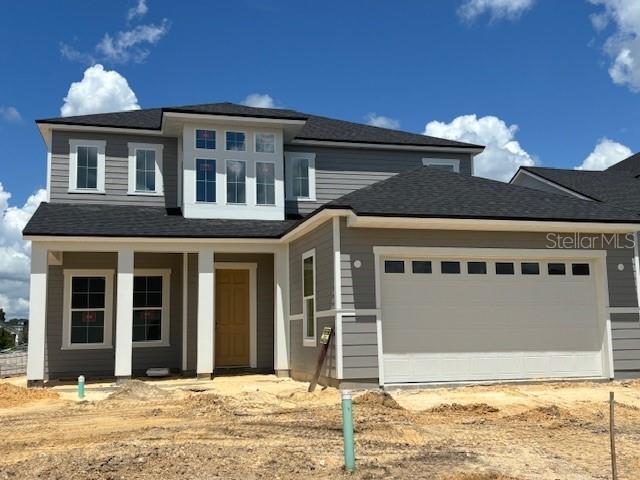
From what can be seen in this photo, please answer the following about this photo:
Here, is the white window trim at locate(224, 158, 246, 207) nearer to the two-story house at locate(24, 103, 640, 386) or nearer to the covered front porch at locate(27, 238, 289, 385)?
the two-story house at locate(24, 103, 640, 386)

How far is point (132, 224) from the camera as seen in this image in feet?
50.4

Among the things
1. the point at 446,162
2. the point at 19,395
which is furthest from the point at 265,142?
the point at 19,395

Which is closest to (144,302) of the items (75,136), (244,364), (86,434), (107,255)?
(107,255)

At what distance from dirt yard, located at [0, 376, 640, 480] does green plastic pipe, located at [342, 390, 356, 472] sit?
0.34 ft

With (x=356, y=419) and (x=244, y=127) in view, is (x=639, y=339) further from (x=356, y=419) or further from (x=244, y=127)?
(x=244, y=127)

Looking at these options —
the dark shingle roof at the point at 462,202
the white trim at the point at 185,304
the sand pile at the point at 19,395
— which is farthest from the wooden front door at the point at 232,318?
the dark shingle roof at the point at 462,202

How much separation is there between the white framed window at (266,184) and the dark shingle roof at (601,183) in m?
8.25

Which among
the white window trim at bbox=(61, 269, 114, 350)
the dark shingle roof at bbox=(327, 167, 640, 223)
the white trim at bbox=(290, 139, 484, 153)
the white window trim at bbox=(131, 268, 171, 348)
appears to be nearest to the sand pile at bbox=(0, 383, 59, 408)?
the white window trim at bbox=(61, 269, 114, 350)

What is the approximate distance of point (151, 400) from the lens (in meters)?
11.6

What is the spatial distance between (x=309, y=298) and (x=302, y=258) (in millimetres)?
945

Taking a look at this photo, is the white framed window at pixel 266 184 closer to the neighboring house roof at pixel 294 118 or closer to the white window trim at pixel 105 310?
the neighboring house roof at pixel 294 118

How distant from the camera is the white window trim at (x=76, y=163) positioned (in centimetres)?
1716

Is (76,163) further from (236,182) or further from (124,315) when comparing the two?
(124,315)

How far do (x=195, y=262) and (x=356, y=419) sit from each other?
30.3 feet
